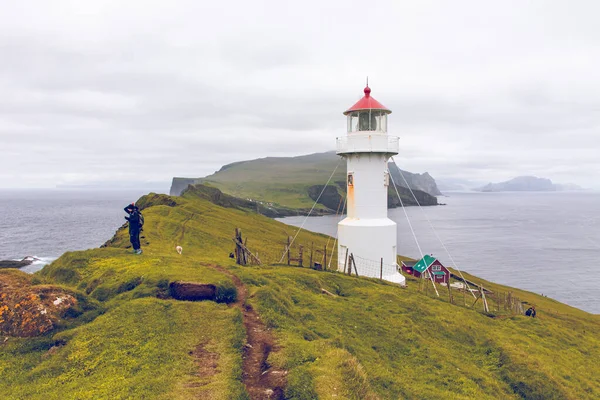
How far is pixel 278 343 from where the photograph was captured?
12297 millimetres

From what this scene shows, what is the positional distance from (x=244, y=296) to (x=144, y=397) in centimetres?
670

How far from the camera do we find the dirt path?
9.95m

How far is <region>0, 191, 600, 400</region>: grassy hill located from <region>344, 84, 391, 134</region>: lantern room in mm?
10191

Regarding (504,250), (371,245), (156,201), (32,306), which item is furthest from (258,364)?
(504,250)

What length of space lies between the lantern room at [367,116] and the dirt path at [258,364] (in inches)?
614

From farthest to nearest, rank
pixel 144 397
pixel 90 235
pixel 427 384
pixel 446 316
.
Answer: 1. pixel 90 235
2. pixel 446 316
3. pixel 427 384
4. pixel 144 397

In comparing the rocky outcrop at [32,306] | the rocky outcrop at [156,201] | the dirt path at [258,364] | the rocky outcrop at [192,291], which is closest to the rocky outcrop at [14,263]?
the rocky outcrop at [156,201]

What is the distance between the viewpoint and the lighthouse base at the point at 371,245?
26.3 m

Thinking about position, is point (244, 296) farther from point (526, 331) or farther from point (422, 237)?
point (422, 237)

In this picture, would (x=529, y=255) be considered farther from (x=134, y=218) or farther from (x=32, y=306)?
(x=32, y=306)

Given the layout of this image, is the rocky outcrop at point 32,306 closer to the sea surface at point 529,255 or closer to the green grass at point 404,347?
the green grass at point 404,347

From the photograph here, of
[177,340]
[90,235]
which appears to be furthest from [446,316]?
[90,235]

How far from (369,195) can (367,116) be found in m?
5.06

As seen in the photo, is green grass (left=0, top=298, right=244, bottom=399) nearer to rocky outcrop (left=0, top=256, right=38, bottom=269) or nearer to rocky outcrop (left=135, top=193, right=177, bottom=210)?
rocky outcrop (left=135, top=193, right=177, bottom=210)
